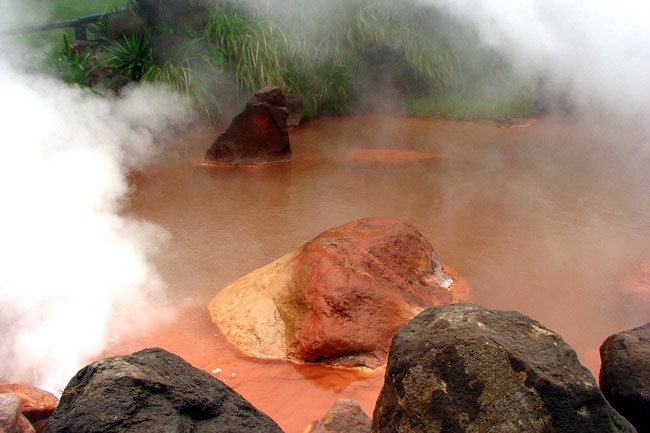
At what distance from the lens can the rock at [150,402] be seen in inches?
60.5

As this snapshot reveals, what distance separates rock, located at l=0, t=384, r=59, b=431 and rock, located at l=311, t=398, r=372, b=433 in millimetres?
1130

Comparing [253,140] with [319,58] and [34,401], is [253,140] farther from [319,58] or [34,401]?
[34,401]

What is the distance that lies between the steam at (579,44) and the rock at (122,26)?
5.40 meters

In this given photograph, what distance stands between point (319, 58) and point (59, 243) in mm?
7643

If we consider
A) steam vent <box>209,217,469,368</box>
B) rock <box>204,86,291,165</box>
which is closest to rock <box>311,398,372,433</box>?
steam vent <box>209,217,469,368</box>

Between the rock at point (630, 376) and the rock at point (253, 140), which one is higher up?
the rock at point (630, 376)

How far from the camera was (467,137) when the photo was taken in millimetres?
8797

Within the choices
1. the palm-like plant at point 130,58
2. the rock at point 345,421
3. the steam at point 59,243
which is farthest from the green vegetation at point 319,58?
the rock at point 345,421

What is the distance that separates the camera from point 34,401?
253 cm

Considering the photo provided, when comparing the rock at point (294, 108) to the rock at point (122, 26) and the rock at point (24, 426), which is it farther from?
the rock at point (24, 426)

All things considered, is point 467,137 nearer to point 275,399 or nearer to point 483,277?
point 483,277

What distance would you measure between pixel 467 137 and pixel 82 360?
22.5 feet

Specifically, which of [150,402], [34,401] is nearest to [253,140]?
[34,401]

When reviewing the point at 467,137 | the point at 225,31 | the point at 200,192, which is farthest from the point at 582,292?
the point at 225,31
